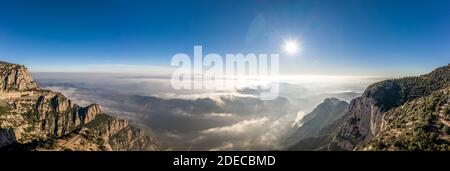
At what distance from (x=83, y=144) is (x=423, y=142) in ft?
481

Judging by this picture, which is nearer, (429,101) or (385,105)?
(429,101)

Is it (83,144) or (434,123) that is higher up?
(434,123)
